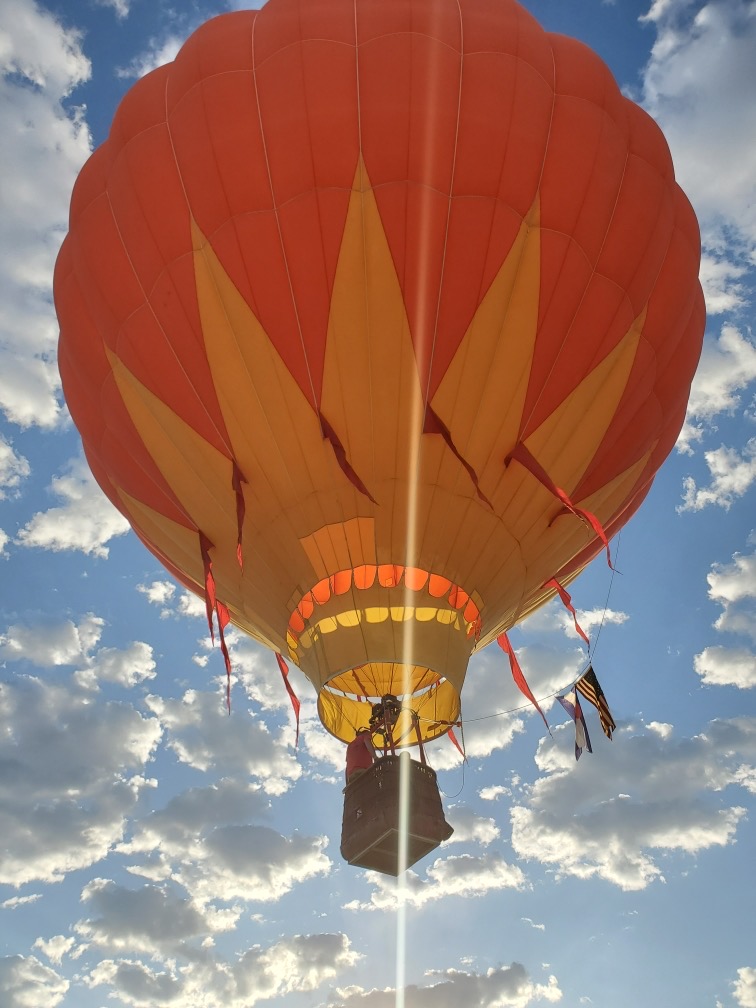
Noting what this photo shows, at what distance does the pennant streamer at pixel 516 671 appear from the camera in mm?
9977

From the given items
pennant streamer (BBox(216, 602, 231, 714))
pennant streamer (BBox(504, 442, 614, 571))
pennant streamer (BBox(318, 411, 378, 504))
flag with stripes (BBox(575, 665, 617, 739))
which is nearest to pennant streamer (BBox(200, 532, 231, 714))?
pennant streamer (BBox(216, 602, 231, 714))

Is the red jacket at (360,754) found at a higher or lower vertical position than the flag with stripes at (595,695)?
lower

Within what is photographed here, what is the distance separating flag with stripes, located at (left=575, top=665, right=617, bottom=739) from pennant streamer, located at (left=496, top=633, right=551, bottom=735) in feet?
3.62

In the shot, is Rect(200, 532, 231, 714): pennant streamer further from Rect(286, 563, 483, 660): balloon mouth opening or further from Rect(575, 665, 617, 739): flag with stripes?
Rect(575, 665, 617, 739): flag with stripes

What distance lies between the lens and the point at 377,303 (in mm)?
8156

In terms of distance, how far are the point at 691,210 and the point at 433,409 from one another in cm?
391

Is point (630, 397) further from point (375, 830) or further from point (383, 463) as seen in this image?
point (375, 830)

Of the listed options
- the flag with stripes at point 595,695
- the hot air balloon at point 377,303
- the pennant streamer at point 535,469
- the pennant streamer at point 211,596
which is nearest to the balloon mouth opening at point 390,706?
the hot air balloon at point 377,303

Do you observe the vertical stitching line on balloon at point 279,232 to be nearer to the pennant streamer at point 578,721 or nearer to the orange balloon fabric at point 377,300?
the orange balloon fabric at point 377,300

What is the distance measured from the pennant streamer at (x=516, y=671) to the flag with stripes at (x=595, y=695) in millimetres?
1104

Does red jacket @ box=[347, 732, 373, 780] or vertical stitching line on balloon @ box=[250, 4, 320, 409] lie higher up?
vertical stitching line on balloon @ box=[250, 4, 320, 409]

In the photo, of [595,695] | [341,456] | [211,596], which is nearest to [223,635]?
[211,596]

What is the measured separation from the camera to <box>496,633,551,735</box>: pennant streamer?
9.98 metres

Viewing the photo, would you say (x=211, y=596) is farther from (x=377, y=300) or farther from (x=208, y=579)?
(x=377, y=300)
